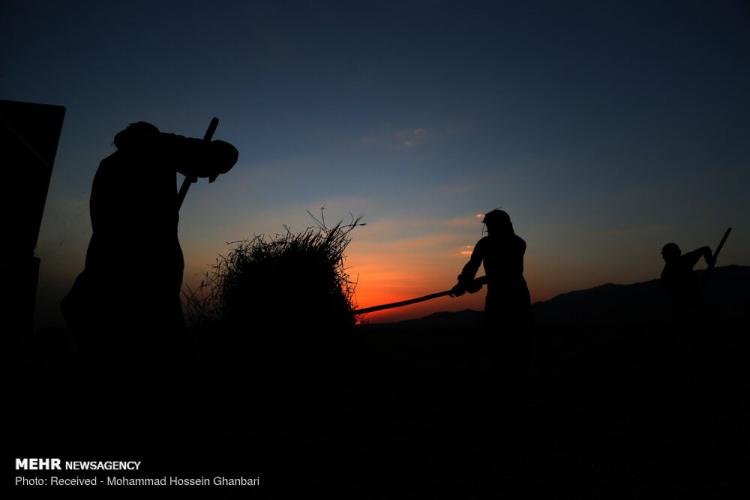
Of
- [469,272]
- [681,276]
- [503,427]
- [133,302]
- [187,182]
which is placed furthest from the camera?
[681,276]

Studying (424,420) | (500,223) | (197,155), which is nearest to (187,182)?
(197,155)

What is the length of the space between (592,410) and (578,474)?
193 centimetres

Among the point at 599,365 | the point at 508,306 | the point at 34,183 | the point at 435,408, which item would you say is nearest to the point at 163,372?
the point at 34,183

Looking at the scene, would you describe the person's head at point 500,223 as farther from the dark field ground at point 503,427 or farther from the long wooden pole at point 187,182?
the long wooden pole at point 187,182

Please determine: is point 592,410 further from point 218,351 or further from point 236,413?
point 218,351

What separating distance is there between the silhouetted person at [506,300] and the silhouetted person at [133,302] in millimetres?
3599

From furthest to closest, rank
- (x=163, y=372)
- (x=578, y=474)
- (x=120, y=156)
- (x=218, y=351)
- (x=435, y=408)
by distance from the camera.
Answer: (x=218, y=351) < (x=435, y=408) < (x=578, y=474) < (x=120, y=156) < (x=163, y=372)

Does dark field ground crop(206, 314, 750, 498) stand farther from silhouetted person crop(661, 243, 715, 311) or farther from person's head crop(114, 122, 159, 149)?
person's head crop(114, 122, 159, 149)

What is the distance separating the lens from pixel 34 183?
4.01 meters

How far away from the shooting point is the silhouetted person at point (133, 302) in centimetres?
217

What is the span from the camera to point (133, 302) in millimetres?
2248

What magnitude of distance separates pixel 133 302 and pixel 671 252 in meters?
10.1

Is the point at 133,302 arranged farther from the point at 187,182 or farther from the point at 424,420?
the point at 424,420

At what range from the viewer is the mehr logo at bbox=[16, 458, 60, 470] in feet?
8.28
